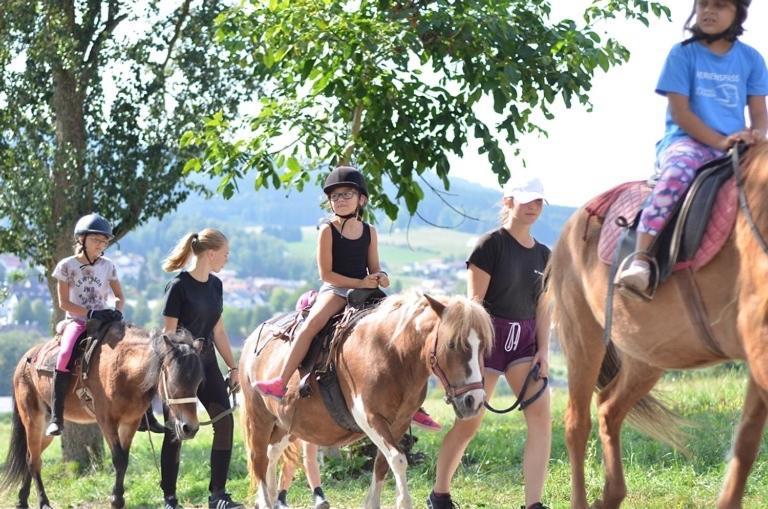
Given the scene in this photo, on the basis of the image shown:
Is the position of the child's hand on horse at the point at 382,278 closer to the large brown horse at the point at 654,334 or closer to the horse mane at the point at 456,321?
the horse mane at the point at 456,321

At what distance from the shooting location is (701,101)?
587 centimetres

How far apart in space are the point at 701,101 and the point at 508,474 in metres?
5.20

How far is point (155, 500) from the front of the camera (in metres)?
11.3

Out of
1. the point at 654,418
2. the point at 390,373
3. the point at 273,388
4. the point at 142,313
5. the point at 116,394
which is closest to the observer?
the point at 390,373

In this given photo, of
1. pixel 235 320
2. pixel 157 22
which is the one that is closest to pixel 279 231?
pixel 235 320

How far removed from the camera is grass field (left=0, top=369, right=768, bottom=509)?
8.95 meters

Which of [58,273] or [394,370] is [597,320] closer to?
[394,370]

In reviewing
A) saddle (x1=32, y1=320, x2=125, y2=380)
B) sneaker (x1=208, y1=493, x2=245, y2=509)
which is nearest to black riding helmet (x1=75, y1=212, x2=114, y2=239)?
saddle (x1=32, y1=320, x2=125, y2=380)

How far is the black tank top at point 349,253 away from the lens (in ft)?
25.2

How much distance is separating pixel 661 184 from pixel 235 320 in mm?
118299

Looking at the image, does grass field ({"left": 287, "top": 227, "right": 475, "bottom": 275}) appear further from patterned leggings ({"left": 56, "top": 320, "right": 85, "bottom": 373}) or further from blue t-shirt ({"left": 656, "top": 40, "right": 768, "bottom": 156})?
blue t-shirt ({"left": 656, "top": 40, "right": 768, "bottom": 156})

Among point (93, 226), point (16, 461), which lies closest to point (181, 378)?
point (93, 226)

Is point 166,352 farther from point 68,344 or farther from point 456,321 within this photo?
point 456,321

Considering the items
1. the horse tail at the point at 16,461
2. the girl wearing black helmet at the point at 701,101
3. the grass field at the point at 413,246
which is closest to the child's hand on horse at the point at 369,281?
the girl wearing black helmet at the point at 701,101
